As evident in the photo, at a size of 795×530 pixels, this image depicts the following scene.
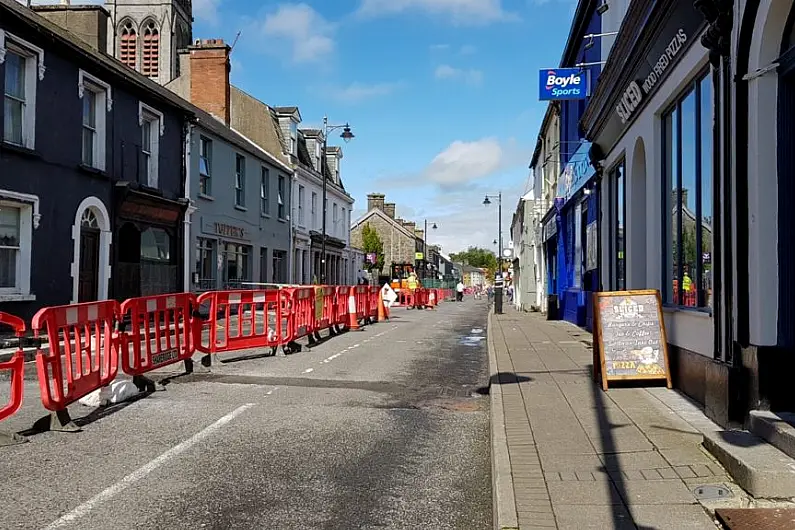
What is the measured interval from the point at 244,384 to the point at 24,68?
9.98 m

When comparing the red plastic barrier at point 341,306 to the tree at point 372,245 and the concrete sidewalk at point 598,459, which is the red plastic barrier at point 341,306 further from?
the tree at point 372,245

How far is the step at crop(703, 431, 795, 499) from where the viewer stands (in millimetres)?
4406

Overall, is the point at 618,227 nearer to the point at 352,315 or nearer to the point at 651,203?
the point at 651,203

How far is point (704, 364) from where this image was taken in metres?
7.05

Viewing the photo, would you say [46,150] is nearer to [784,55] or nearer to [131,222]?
[131,222]

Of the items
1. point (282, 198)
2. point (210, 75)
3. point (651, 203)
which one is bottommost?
point (651, 203)

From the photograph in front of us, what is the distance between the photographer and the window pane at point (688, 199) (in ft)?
26.0

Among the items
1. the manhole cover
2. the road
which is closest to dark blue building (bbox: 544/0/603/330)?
the road

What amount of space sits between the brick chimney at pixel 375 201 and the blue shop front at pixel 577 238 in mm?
56515

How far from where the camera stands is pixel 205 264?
25359 millimetres

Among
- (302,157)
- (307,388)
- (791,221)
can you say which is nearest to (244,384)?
(307,388)

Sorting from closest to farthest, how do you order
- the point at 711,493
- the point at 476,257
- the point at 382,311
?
the point at 711,493 → the point at 382,311 → the point at 476,257

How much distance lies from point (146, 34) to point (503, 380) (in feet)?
201

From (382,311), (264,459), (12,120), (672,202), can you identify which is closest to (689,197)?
(672,202)
